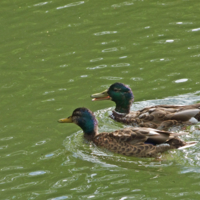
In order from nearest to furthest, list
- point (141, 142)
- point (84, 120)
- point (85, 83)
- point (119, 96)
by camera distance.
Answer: point (141, 142)
point (84, 120)
point (119, 96)
point (85, 83)

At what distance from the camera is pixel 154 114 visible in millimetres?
11203

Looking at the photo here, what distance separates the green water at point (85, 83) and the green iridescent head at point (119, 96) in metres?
0.28

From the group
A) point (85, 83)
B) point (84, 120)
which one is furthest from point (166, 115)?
point (85, 83)

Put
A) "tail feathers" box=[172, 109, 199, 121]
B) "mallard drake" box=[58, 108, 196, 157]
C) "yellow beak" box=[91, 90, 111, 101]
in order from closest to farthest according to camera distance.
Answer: "mallard drake" box=[58, 108, 196, 157]
"tail feathers" box=[172, 109, 199, 121]
"yellow beak" box=[91, 90, 111, 101]

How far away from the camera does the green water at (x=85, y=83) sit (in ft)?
29.0

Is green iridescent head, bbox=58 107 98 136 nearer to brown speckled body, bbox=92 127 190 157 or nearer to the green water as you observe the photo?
the green water

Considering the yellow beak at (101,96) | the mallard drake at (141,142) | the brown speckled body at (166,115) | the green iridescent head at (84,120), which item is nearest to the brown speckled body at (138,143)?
the mallard drake at (141,142)

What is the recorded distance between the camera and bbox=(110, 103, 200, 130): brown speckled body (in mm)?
11109

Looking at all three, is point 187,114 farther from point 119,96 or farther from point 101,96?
point 101,96

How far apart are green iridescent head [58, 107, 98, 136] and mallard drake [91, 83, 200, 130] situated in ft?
3.61

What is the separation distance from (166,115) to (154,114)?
250 millimetres

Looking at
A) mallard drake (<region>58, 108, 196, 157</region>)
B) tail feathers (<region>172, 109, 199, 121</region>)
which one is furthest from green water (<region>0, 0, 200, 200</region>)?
tail feathers (<region>172, 109, 199, 121</region>)

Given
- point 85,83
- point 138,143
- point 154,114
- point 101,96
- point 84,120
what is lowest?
point 138,143

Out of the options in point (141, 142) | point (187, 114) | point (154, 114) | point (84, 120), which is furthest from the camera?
point (154, 114)
